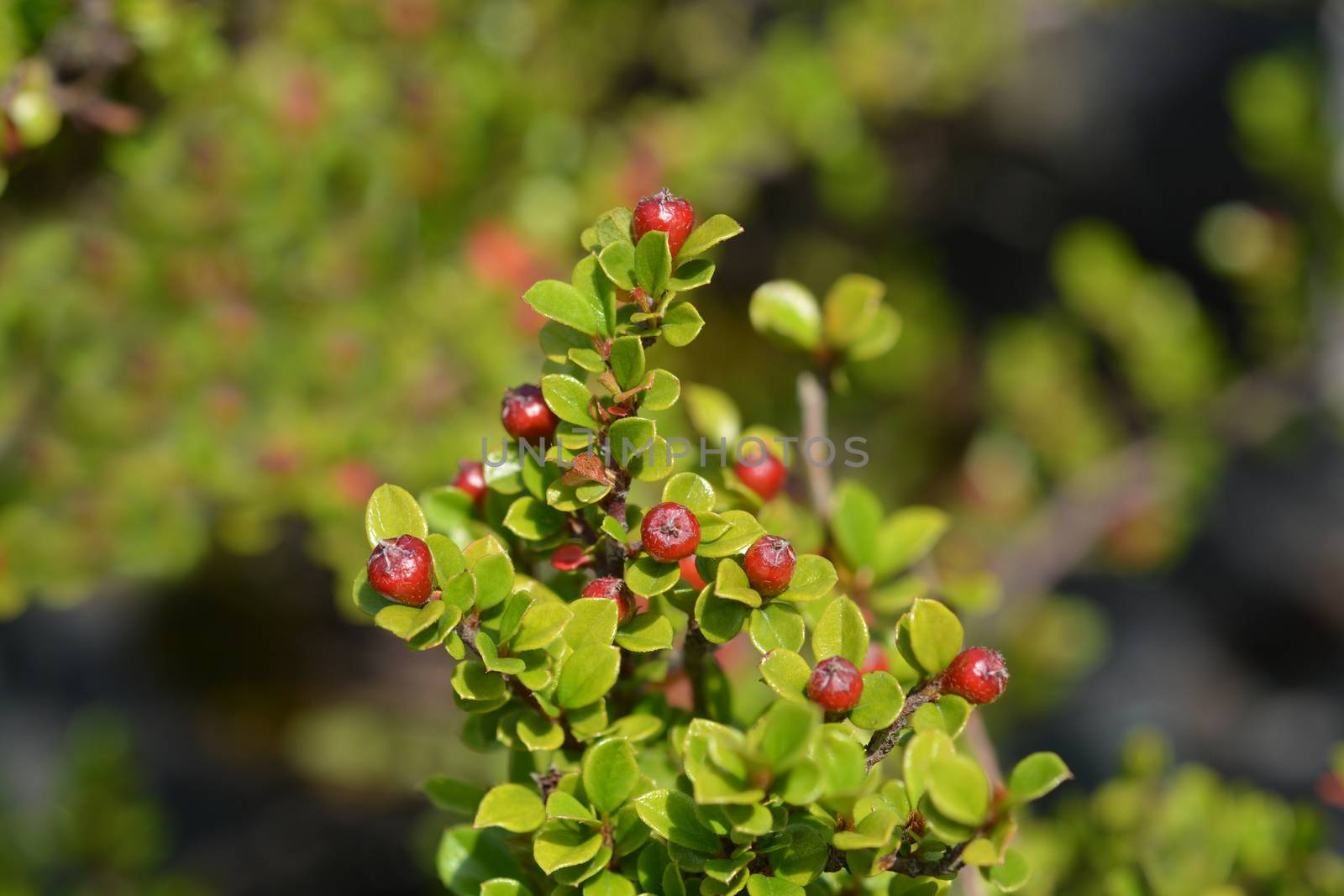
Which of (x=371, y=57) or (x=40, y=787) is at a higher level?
(x=371, y=57)

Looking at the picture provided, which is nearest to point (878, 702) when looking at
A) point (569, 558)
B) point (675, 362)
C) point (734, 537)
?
point (734, 537)

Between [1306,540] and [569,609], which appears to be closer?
[569,609]

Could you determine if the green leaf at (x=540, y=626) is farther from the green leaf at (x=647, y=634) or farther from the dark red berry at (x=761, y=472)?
the dark red berry at (x=761, y=472)

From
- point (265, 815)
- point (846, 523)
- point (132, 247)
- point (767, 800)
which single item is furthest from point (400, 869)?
point (767, 800)

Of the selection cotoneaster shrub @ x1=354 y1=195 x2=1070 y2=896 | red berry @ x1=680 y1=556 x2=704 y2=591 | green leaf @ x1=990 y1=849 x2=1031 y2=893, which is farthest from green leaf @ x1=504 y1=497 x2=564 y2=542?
green leaf @ x1=990 y1=849 x2=1031 y2=893

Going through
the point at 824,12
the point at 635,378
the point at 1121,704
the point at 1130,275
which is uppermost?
the point at 824,12

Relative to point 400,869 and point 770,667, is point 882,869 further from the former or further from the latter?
point 400,869

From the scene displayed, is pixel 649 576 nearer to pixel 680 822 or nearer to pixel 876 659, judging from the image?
pixel 680 822

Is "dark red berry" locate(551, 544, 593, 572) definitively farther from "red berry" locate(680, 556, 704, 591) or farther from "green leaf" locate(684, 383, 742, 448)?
"green leaf" locate(684, 383, 742, 448)

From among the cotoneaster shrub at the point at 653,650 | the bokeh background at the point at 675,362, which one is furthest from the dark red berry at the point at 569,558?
the bokeh background at the point at 675,362
